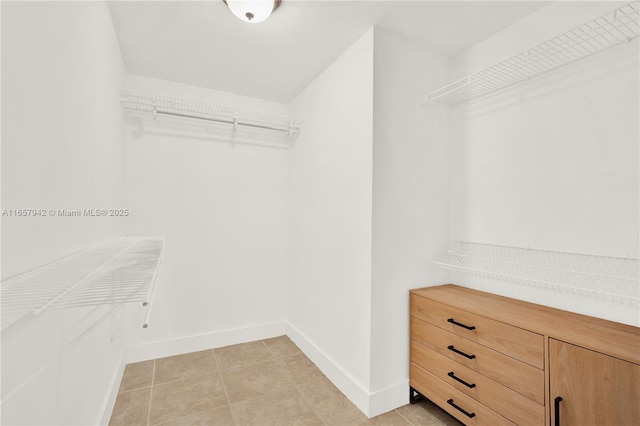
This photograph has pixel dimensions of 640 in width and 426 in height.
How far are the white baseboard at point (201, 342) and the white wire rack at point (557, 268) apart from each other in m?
1.86

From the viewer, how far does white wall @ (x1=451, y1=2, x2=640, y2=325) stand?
147 centimetres

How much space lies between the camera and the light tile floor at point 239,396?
1.85 metres

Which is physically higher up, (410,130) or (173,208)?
(410,130)

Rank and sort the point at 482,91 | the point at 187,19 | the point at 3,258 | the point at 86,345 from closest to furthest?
the point at 3,258 → the point at 86,345 → the point at 187,19 → the point at 482,91

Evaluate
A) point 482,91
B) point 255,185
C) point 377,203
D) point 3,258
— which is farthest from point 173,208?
point 482,91

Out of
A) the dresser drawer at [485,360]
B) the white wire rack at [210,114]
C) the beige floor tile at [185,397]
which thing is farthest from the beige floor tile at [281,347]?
the white wire rack at [210,114]

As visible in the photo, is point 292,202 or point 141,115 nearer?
point 141,115

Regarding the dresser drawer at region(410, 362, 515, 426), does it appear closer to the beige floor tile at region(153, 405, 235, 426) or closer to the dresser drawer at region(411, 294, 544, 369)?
the dresser drawer at region(411, 294, 544, 369)

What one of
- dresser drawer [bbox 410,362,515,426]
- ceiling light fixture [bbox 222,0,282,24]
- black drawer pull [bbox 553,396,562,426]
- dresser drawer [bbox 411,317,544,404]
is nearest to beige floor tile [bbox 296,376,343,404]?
dresser drawer [bbox 410,362,515,426]

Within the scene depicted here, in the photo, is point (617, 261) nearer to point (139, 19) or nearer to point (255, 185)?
point (255, 185)

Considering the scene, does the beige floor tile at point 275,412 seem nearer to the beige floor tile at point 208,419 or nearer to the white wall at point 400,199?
the beige floor tile at point 208,419

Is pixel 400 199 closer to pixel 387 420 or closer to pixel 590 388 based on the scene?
pixel 590 388

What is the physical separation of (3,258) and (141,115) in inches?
89.6

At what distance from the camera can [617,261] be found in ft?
4.85
